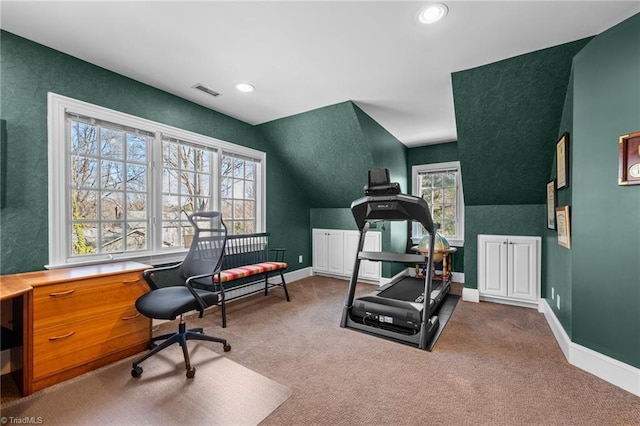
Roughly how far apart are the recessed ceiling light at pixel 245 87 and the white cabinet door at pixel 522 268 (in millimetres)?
3808

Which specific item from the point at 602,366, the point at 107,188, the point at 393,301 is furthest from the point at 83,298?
the point at 602,366

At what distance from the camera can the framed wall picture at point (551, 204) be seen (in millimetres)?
2830

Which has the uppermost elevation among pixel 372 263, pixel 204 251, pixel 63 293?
pixel 204 251

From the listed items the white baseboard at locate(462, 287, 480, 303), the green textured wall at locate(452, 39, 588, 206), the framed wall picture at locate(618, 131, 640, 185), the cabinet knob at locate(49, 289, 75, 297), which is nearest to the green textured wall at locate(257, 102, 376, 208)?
the green textured wall at locate(452, 39, 588, 206)

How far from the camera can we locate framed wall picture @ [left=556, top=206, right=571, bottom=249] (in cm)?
224

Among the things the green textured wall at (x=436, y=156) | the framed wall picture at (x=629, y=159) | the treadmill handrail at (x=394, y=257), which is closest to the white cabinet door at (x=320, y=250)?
the green textured wall at (x=436, y=156)

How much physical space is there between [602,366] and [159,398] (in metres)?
3.13

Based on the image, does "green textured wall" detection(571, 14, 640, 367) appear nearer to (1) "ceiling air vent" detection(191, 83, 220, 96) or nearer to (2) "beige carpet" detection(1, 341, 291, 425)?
(2) "beige carpet" detection(1, 341, 291, 425)

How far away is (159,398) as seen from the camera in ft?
5.66

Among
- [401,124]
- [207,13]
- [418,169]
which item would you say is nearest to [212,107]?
[207,13]

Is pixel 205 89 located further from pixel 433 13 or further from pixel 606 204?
pixel 606 204

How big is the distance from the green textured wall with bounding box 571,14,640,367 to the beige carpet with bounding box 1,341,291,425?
2357mm

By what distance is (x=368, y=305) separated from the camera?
111 inches

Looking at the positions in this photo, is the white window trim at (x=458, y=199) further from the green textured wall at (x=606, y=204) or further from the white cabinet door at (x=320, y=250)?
the green textured wall at (x=606, y=204)
